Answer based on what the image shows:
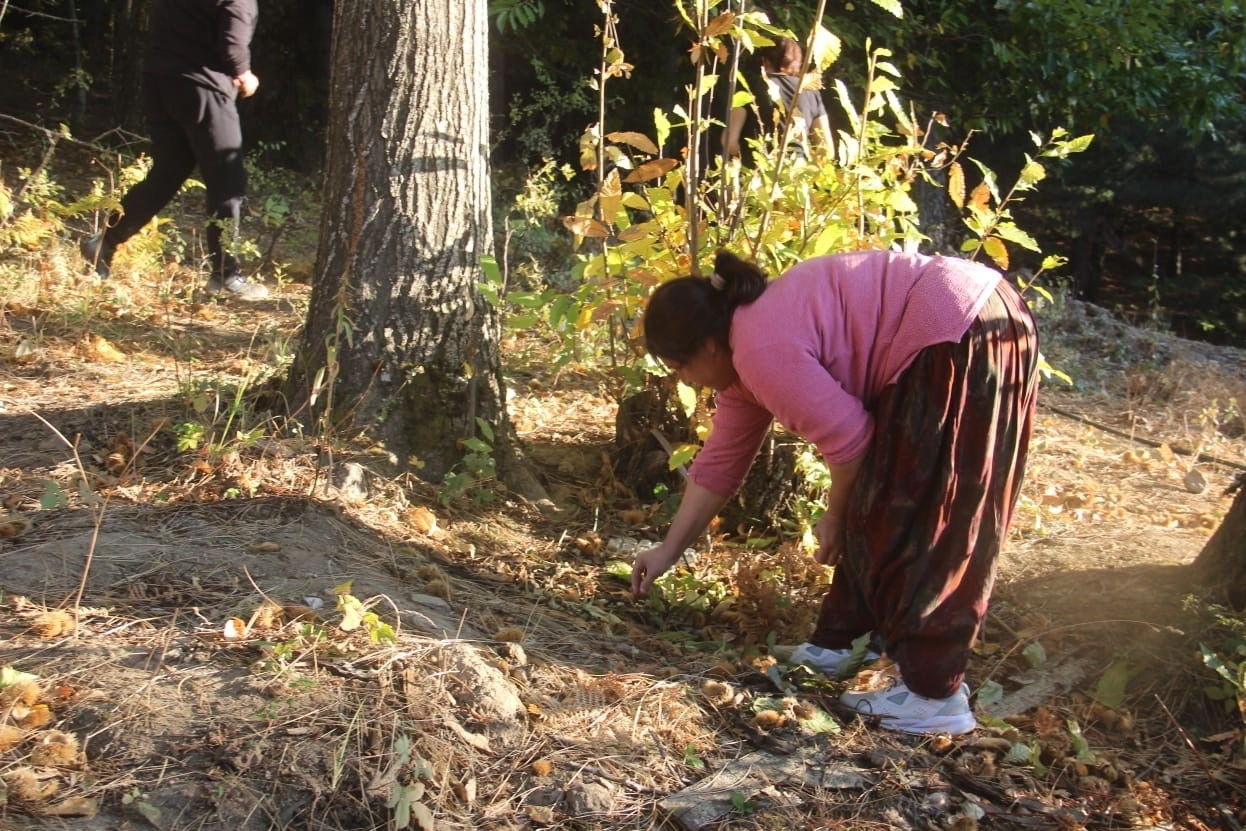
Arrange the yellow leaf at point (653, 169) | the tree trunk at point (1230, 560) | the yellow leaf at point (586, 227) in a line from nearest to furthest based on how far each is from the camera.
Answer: the tree trunk at point (1230, 560)
the yellow leaf at point (653, 169)
the yellow leaf at point (586, 227)

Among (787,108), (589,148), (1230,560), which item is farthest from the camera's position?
(589,148)

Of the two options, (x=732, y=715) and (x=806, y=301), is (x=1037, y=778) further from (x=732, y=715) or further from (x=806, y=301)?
(x=806, y=301)

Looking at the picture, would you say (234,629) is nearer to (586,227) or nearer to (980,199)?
(586,227)

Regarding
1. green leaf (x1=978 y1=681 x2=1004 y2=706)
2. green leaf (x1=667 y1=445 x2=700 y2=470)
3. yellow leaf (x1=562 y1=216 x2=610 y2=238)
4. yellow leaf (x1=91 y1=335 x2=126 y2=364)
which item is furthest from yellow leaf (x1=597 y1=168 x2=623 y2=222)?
yellow leaf (x1=91 y1=335 x2=126 y2=364)

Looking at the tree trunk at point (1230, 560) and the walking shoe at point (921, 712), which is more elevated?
the tree trunk at point (1230, 560)

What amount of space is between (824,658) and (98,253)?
13.3 feet

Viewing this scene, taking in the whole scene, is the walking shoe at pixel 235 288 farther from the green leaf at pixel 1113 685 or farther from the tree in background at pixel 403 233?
the green leaf at pixel 1113 685

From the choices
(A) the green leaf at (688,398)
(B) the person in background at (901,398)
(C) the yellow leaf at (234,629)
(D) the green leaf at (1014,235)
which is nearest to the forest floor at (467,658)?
(C) the yellow leaf at (234,629)

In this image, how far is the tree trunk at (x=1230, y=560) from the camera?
3.06m

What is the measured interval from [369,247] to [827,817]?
227 centimetres

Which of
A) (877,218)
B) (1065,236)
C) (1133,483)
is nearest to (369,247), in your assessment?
(877,218)

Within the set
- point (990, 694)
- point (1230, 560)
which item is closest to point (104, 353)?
point (990, 694)

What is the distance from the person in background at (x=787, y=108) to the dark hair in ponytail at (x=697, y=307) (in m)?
0.80

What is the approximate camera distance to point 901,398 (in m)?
2.52
